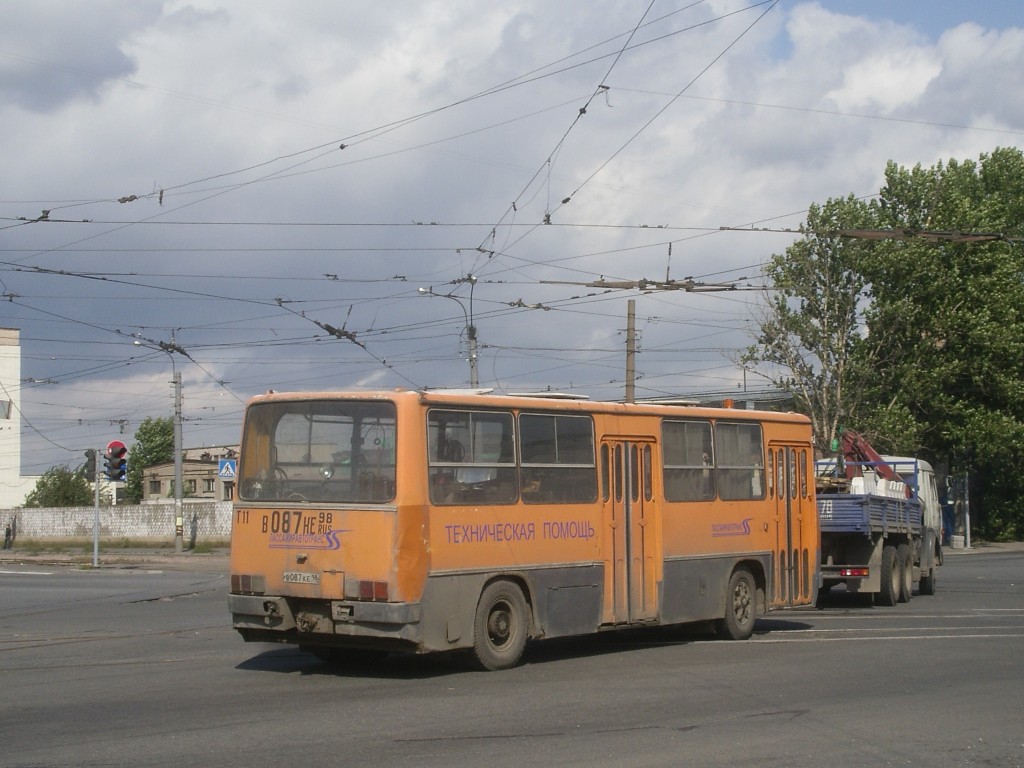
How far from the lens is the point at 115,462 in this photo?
1379 inches

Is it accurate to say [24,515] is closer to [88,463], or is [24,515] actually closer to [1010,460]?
[88,463]

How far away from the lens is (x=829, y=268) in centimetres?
4247

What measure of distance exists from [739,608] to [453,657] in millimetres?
4216

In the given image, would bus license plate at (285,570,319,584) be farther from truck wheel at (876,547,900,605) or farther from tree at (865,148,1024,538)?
tree at (865,148,1024,538)

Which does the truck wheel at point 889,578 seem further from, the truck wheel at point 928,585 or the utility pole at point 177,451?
the utility pole at point 177,451

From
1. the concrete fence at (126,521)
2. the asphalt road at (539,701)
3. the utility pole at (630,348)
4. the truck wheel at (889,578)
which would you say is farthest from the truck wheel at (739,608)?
the concrete fence at (126,521)

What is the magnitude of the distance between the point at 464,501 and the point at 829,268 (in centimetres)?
3291

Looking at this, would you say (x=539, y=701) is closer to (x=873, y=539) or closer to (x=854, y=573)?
(x=854, y=573)

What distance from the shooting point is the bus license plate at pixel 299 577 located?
37.8 feet

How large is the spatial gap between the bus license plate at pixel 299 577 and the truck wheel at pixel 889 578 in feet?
39.9

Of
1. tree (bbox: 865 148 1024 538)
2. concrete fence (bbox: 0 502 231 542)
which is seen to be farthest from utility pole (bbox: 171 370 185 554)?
tree (bbox: 865 148 1024 538)

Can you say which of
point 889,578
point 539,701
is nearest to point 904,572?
point 889,578

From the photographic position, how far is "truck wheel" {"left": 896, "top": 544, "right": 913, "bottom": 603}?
21484 millimetres

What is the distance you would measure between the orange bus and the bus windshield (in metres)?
0.02
